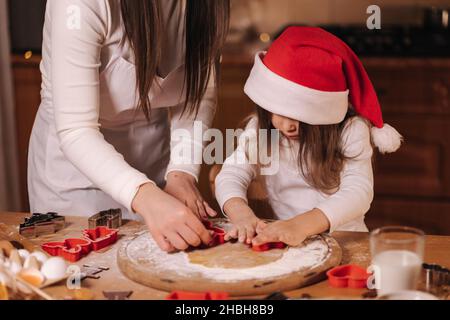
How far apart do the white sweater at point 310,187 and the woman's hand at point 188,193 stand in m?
0.07

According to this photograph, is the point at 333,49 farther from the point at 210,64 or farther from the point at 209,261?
the point at 209,261

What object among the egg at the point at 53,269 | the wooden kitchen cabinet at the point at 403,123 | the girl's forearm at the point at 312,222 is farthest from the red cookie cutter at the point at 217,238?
the wooden kitchen cabinet at the point at 403,123

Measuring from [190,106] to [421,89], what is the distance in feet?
4.82

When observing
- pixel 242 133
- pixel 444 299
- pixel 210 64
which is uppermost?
pixel 210 64

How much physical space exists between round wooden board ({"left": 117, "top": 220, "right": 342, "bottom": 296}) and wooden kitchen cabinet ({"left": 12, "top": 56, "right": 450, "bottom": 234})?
1.66 meters

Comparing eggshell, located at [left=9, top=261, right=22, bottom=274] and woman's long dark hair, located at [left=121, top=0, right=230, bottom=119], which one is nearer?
eggshell, located at [left=9, top=261, right=22, bottom=274]

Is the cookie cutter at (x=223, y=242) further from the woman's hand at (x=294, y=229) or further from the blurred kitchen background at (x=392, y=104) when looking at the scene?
the blurred kitchen background at (x=392, y=104)

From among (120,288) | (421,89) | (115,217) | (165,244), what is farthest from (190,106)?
(421,89)

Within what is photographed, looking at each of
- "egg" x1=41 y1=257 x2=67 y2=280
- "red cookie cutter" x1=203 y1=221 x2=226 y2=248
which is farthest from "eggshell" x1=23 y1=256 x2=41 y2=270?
"red cookie cutter" x1=203 y1=221 x2=226 y2=248

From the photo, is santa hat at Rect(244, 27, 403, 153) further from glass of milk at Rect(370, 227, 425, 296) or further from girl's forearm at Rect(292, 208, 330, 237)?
glass of milk at Rect(370, 227, 425, 296)

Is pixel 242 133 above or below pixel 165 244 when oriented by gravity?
above

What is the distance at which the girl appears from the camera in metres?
1.33

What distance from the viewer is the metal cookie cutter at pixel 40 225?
125 centimetres
